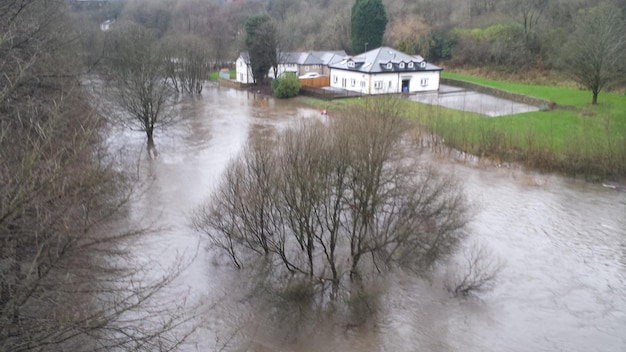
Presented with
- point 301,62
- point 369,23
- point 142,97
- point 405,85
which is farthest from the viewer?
point 369,23

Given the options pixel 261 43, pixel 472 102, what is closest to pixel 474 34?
pixel 472 102

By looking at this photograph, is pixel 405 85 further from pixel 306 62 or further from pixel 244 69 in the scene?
pixel 244 69

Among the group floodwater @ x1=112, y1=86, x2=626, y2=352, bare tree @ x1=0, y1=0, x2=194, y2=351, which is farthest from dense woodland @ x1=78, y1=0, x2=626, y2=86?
bare tree @ x1=0, y1=0, x2=194, y2=351

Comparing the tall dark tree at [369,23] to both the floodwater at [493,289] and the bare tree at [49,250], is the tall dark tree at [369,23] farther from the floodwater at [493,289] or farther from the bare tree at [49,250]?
the bare tree at [49,250]

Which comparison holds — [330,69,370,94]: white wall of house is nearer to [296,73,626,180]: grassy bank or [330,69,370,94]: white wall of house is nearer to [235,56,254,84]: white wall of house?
[296,73,626,180]: grassy bank

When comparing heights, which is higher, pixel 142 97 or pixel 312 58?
pixel 312 58

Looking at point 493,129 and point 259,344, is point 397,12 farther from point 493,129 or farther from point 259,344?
point 259,344
